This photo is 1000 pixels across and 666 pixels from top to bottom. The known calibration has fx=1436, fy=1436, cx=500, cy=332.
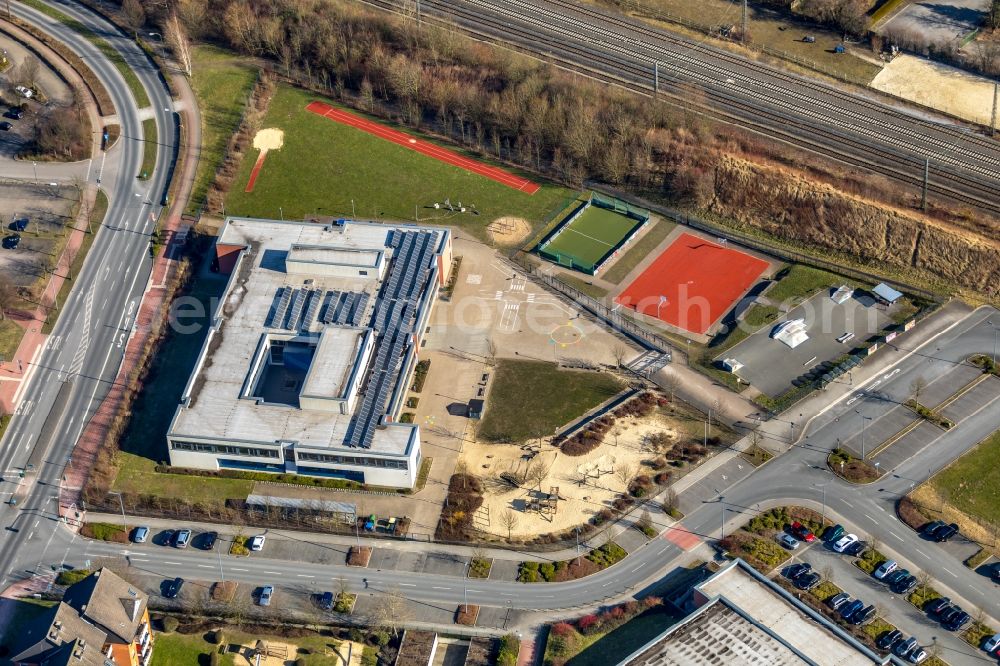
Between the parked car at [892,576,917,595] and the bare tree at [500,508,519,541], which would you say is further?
the bare tree at [500,508,519,541]

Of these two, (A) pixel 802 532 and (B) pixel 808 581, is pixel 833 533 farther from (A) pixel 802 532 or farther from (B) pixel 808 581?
(B) pixel 808 581

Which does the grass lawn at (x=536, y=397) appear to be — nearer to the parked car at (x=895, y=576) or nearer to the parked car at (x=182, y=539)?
the parked car at (x=182, y=539)

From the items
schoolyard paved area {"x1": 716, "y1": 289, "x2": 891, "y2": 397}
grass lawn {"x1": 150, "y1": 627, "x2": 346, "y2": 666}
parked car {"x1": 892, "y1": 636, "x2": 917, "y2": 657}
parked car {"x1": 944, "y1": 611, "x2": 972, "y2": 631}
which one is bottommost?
grass lawn {"x1": 150, "y1": 627, "x2": 346, "y2": 666}

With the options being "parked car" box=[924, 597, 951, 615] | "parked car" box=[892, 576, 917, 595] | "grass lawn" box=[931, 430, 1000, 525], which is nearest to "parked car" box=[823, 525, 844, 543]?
"parked car" box=[892, 576, 917, 595]

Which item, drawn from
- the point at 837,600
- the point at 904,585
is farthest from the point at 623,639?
the point at 904,585

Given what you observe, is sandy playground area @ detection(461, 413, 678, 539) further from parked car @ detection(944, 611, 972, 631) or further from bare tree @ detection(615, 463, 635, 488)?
parked car @ detection(944, 611, 972, 631)
